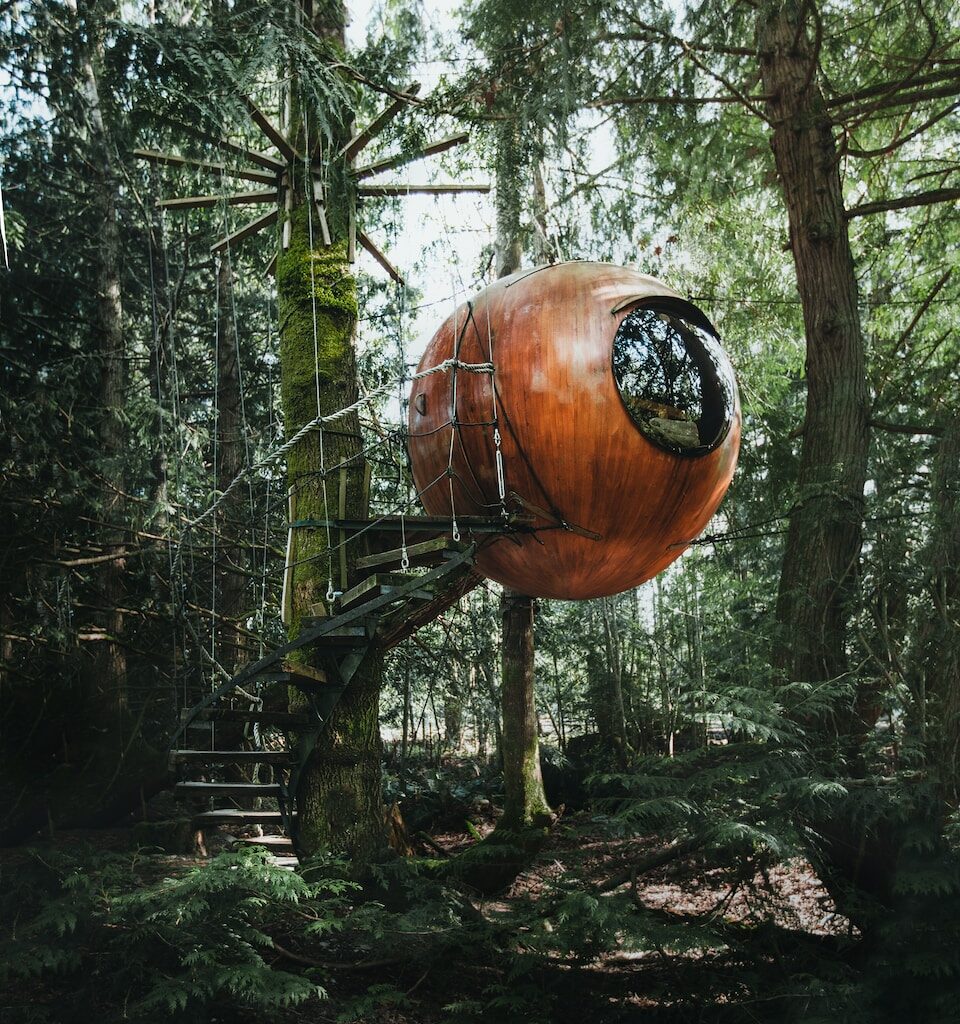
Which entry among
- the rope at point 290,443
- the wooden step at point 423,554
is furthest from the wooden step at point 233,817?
the rope at point 290,443

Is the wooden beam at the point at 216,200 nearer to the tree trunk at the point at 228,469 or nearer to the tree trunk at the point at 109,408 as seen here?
the tree trunk at the point at 228,469

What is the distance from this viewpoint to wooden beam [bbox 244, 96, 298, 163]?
621 cm

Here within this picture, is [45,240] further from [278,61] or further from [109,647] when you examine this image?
[278,61]

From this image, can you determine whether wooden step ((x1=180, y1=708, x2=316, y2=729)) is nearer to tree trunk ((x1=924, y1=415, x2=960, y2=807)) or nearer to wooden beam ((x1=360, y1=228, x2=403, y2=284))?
wooden beam ((x1=360, y1=228, x2=403, y2=284))

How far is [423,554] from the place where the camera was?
17.4ft

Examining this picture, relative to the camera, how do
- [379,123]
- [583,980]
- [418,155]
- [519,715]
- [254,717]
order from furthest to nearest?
[519,715] → [418,155] → [379,123] → [583,980] → [254,717]

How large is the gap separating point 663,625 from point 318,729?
855cm

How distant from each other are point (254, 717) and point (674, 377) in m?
3.04

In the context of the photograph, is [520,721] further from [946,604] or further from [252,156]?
[252,156]

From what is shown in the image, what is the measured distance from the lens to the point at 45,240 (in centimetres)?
1221

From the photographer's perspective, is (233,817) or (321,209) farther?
(321,209)

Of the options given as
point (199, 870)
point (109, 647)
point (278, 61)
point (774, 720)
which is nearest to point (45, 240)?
point (109, 647)

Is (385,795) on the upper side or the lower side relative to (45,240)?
lower

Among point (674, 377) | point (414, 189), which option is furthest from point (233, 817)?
point (414, 189)
